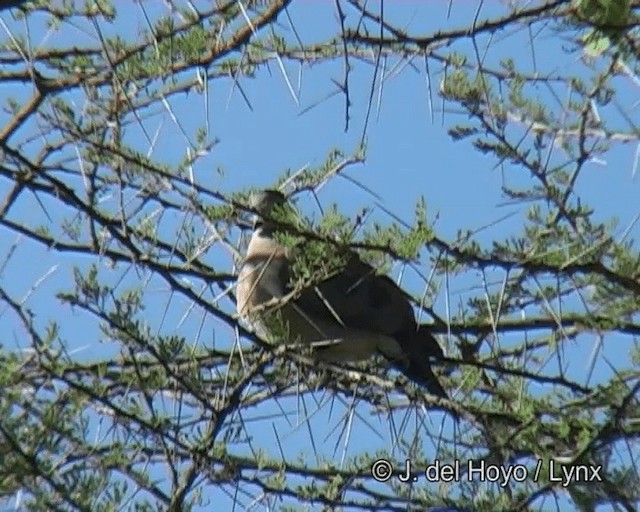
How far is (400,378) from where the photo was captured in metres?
3.94

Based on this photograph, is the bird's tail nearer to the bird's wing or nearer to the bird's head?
the bird's wing

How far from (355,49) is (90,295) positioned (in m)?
0.81

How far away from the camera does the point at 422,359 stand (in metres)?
4.00

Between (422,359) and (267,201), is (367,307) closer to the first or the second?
(422,359)

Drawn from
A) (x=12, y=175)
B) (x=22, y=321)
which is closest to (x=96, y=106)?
(x=12, y=175)

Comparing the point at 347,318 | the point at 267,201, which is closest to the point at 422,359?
the point at 347,318
